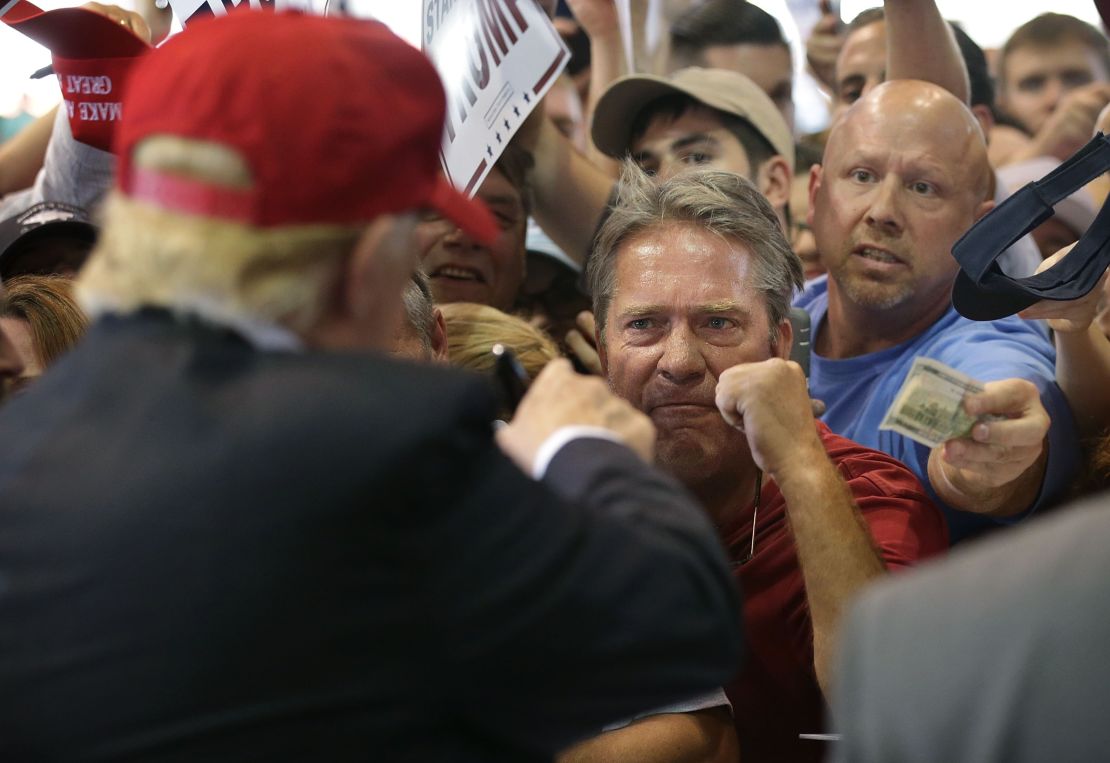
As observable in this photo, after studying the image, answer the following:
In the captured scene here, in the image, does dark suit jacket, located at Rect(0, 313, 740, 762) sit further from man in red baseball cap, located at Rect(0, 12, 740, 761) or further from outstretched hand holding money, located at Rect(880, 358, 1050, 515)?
outstretched hand holding money, located at Rect(880, 358, 1050, 515)

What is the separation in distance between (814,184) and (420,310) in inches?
41.3

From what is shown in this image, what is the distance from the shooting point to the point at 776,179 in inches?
124

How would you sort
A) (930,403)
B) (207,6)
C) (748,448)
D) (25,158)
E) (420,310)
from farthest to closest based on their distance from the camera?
(25,158) → (207,6) → (420,310) → (748,448) → (930,403)

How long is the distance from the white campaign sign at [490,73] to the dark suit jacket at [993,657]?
1.79 meters

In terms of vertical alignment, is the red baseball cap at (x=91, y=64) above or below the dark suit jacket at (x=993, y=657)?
below

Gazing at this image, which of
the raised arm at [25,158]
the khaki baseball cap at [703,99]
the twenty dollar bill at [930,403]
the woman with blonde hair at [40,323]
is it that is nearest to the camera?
the twenty dollar bill at [930,403]

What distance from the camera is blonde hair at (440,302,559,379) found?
247 centimetres

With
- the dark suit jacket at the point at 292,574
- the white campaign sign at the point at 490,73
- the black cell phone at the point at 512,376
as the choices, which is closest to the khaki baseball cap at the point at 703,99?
the white campaign sign at the point at 490,73

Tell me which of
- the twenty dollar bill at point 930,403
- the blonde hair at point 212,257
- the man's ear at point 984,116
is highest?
the blonde hair at point 212,257

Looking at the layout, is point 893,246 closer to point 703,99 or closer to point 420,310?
point 703,99

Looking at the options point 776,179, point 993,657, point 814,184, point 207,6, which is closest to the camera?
point 993,657

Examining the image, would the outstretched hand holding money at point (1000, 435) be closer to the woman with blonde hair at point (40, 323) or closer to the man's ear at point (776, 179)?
the man's ear at point (776, 179)

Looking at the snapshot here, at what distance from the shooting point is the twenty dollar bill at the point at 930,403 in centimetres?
177

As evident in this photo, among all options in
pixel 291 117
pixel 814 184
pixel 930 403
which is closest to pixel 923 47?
pixel 814 184
